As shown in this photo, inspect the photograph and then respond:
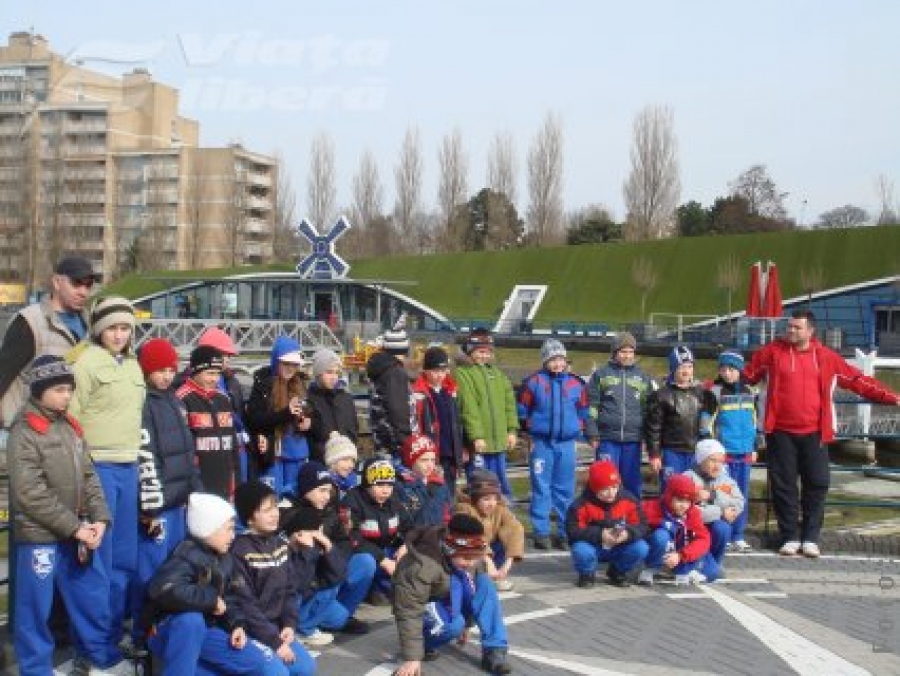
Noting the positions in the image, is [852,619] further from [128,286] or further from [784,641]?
[128,286]

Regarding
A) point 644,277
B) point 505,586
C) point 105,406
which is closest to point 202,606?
point 105,406

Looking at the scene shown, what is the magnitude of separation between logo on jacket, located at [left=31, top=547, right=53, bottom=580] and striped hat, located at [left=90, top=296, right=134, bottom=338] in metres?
1.20

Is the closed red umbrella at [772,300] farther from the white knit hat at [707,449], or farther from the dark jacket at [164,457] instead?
the dark jacket at [164,457]

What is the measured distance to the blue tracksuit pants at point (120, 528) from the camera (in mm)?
5562

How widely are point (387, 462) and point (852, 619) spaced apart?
325 centimetres

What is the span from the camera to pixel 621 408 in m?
8.95

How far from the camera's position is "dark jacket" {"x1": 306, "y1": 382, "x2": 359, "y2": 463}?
761cm

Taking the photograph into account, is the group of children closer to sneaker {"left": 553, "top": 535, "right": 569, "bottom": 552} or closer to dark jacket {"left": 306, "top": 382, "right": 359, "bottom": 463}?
dark jacket {"left": 306, "top": 382, "right": 359, "bottom": 463}

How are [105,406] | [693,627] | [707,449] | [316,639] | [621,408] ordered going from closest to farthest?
[105,406], [316,639], [693,627], [707,449], [621,408]

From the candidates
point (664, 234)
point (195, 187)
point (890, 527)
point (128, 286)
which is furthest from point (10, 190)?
point (890, 527)

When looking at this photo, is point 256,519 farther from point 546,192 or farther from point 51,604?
point 546,192

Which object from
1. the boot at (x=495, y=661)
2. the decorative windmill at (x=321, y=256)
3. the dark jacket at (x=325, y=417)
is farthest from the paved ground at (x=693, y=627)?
the decorative windmill at (x=321, y=256)

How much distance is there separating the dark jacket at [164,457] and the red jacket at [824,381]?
5026 millimetres

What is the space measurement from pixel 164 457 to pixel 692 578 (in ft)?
13.2
